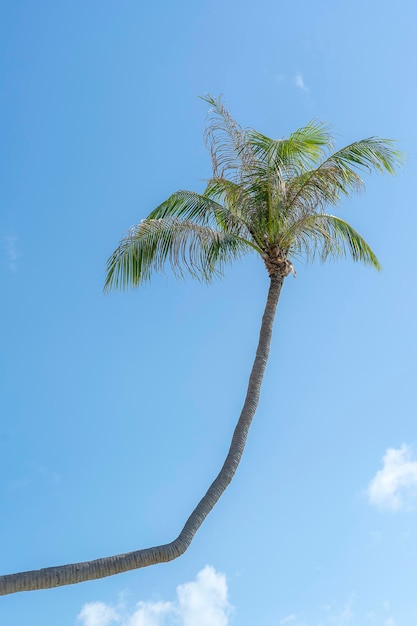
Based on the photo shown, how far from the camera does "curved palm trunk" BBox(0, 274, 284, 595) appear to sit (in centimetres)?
1005

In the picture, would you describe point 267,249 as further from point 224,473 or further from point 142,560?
point 142,560

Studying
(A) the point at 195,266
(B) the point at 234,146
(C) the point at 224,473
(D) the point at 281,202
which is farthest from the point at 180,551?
(B) the point at 234,146

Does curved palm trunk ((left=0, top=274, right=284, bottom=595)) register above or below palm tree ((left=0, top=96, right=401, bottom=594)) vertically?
below

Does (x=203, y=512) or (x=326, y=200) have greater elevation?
(x=326, y=200)

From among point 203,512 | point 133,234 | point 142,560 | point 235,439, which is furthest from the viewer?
point 133,234

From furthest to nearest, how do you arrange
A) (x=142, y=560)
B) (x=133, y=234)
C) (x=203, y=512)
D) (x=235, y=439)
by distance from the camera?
(x=133, y=234)
(x=235, y=439)
(x=203, y=512)
(x=142, y=560)

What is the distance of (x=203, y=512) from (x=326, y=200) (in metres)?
6.54

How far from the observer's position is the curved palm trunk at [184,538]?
10.0 metres

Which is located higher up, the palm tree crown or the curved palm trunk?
the palm tree crown

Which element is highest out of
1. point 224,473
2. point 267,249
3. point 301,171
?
point 301,171

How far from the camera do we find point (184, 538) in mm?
11609

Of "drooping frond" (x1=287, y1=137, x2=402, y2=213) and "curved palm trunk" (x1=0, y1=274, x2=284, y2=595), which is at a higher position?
"drooping frond" (x1=287, y1=137, x2=402, y2=213)

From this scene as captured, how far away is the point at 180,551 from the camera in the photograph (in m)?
11.4

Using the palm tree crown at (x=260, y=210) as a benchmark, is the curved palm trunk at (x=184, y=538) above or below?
below
